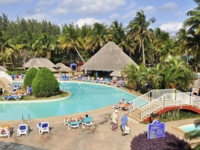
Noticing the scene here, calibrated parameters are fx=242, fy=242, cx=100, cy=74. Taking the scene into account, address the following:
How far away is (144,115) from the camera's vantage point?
46.8 feet

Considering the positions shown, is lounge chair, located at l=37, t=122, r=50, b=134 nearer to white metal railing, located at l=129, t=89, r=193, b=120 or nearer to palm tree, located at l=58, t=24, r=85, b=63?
white metal railing, located at l=129, t=89, r=193, b=120

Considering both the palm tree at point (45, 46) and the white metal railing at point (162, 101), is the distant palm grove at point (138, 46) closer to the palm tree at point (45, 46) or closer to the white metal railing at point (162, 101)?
the palm tree at point (45, 46)

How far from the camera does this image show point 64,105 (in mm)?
20578

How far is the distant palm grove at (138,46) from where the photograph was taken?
2020 centimetres

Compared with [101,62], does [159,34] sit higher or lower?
higher

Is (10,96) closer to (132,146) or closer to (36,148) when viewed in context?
(36,148)

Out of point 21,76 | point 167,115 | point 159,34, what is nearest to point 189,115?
point 167,115

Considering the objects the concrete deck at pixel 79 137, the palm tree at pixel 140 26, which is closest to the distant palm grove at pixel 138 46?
the palm tree at pixel 140 26

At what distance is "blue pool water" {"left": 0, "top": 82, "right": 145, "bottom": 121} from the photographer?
1817cm

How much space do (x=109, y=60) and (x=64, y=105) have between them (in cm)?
1559

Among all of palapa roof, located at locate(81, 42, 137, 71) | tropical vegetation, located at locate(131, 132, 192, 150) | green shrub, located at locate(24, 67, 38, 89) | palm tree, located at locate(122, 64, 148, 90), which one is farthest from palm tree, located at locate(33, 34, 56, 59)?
tropical vegetation, located at locate(131, 132, 192, 150)

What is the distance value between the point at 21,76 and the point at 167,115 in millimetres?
27075

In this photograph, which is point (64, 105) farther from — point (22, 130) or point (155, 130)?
point (155, 130)

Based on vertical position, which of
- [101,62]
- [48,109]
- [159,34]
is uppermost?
[159,34]
